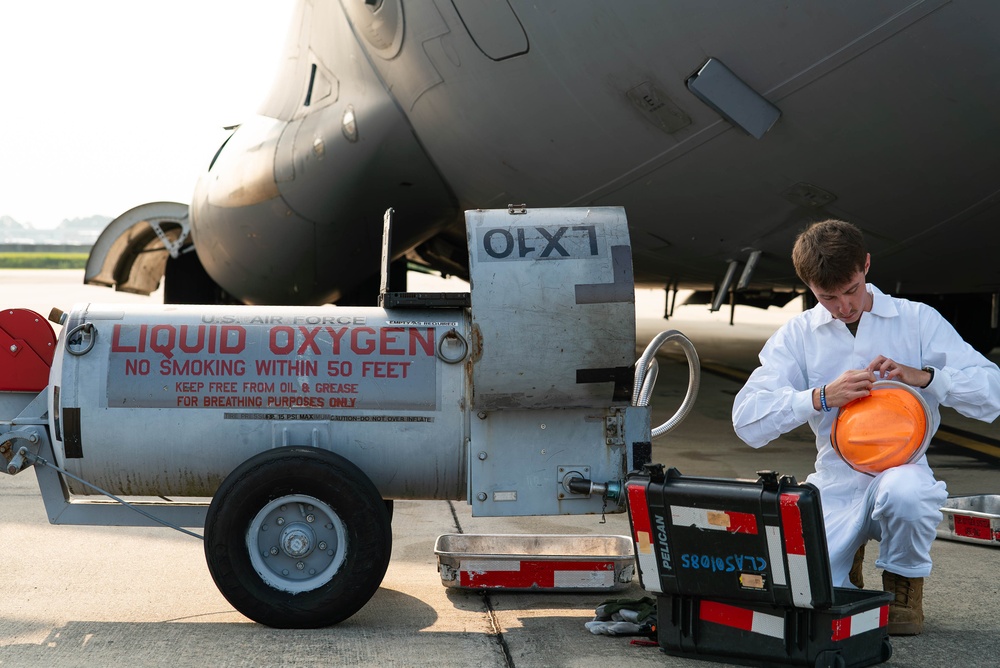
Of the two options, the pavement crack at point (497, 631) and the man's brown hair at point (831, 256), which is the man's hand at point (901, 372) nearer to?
the man's brown hair at point (831, 256)

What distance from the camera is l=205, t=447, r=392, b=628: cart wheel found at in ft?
12.0

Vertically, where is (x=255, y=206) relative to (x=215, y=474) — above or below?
above

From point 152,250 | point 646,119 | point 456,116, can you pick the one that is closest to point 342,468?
point 646,119

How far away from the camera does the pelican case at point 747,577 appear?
10.3 feet

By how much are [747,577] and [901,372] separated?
0.85 m

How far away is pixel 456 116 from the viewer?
A: 7117 mm

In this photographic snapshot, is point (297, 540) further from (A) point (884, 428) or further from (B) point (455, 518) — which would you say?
(A) point (884, 428)

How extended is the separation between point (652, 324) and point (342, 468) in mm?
17726

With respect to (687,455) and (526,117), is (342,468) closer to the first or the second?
(526,117)

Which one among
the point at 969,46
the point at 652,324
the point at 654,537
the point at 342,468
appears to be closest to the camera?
the point at 654,537

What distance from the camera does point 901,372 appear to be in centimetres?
347

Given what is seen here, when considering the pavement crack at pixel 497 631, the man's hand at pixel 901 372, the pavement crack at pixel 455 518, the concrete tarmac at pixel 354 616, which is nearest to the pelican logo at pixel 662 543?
the concrete tarmac at pixel 354 616

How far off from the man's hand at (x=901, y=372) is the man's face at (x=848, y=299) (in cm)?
21

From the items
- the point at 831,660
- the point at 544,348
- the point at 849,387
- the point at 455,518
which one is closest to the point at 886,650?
the point at 831,660
